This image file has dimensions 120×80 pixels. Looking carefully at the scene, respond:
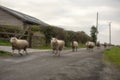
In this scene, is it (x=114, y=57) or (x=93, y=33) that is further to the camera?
(x=93, y=33)

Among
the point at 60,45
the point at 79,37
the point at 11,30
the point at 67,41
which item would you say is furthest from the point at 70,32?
the point at 60,45

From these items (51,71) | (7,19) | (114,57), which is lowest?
(114,57)

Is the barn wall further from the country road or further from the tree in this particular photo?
the tree

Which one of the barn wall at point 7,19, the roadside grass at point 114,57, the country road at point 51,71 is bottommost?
the roadside grass at point 114,57

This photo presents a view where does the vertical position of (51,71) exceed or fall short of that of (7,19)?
it falls short

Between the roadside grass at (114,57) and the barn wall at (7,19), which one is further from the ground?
the barn wall at (7,19)

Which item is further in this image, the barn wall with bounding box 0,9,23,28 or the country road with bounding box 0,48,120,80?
the barn wall with bounding box 0,9,23,28

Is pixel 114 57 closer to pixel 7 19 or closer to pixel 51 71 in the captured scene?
pixel 51 71

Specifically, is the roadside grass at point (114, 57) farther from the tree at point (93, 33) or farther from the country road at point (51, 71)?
the tree at point (93, 33)

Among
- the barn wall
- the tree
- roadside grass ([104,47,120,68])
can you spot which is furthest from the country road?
the tree

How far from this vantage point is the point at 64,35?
47.7 meters

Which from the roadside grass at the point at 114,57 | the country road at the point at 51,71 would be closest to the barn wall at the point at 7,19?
the roadside grass at the point at 114,57

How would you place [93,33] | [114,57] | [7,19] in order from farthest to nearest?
[93,33], [7,19], [114,57]

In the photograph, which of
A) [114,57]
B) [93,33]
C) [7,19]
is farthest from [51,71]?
[93,33]
